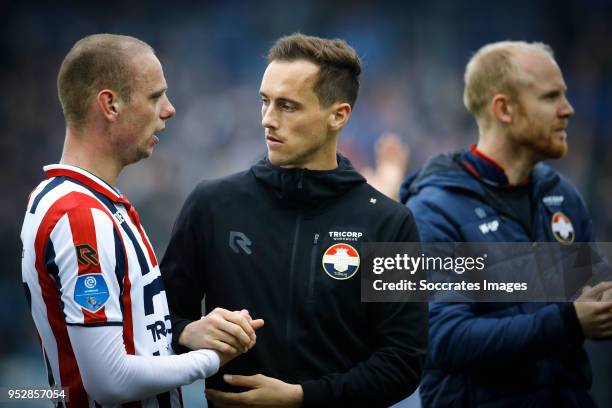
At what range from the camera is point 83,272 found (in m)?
2.03

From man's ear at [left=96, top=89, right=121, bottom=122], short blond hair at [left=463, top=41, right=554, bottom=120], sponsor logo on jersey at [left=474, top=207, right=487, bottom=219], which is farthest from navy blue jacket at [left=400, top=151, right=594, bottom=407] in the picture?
man's ear at [left=96, top=89, right=121, bottom=122]

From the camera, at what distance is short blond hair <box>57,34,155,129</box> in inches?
87.6

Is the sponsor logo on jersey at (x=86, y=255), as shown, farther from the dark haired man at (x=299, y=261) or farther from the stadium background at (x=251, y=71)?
the stadium background at (x=251, y=71)

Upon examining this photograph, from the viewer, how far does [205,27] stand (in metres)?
10.6

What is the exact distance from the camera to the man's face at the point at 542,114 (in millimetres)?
3223

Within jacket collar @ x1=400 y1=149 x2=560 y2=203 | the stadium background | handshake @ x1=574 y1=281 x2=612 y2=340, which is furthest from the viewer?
the stadium background

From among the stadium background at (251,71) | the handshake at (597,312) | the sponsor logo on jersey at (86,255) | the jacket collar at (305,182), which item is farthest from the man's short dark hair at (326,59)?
the stadium background at (251,71)

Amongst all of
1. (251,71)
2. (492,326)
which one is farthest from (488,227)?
(251,71)

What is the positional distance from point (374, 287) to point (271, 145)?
0.51 m

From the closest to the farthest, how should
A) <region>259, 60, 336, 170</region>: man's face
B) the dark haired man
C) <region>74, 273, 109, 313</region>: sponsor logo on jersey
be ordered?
<region>74, 273, 109, 313</region>: sponsor logo on jersey → the dark haired man → <region>259, 60, 336, 170</region>: man's face

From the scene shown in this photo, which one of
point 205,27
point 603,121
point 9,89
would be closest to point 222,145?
point 205,27

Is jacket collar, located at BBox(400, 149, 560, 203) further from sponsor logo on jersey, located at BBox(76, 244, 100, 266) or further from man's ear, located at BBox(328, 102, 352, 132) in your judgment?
sponsor logo on jersey, located at BBox(76, 244, 100, 266)

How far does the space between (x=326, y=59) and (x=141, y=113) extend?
0.59 metres

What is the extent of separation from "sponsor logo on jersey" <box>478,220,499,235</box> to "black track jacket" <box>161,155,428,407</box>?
1.90ft
